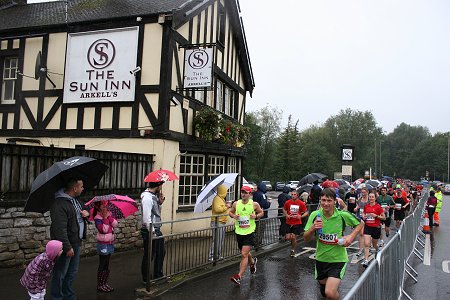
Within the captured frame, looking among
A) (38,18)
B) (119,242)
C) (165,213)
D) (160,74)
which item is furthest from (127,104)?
(38,18)

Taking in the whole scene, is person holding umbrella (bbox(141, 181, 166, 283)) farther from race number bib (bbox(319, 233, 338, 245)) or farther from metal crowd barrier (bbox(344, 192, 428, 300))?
metal crowd barrier (bbox(344, 192, 428, 300))

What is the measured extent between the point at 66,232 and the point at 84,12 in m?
10.5

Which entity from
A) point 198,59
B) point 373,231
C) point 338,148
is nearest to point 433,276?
point 373,231

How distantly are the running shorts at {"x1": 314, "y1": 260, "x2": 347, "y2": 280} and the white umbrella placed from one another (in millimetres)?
3116

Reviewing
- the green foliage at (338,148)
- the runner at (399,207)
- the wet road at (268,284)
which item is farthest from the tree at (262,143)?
the wet road at (268,284)

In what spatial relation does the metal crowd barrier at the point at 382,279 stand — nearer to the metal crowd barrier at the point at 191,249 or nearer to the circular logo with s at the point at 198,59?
the metal crowd barrier at the point at 191,249

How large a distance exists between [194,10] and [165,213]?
21.0ft

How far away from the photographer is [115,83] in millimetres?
11766

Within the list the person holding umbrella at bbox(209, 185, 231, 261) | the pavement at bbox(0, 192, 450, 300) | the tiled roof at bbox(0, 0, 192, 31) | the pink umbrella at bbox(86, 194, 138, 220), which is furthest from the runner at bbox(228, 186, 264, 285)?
the tiled roof at bbox(0, 0, 192, 31)

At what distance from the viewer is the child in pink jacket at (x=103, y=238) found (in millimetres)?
6375

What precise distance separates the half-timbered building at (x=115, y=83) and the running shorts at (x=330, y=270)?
6683mm

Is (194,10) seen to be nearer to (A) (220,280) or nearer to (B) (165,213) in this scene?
(B) (165,213)

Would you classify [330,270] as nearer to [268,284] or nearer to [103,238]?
[268,284]

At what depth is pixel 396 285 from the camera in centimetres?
612
